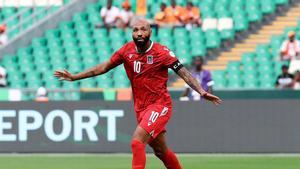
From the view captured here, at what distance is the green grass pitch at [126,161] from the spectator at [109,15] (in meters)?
8.53

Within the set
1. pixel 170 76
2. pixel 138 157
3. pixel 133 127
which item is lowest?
pixel 133 127

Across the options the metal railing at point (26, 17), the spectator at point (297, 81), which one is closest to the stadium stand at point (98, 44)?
the metal railing at point (26, 17)

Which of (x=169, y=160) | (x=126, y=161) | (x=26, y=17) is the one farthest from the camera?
(x=26, y=17)

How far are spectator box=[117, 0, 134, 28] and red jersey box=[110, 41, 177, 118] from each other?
1503cm

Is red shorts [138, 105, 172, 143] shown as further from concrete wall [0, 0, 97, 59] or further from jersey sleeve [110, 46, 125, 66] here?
concrete wall [0, 0, 97, 59]

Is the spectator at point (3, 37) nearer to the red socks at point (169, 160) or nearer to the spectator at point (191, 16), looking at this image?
the spectator at point (191, 16)

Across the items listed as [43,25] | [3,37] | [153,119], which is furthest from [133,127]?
[43,25]

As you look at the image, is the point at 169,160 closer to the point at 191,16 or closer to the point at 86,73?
the point at 86,73

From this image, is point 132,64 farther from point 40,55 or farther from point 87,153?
point 40,55

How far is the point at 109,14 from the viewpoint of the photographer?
26891mm

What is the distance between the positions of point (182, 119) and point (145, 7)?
8329 mm

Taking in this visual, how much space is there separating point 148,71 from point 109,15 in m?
15.7

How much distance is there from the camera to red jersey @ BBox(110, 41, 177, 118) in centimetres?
1138

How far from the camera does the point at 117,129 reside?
1930 centimetres
